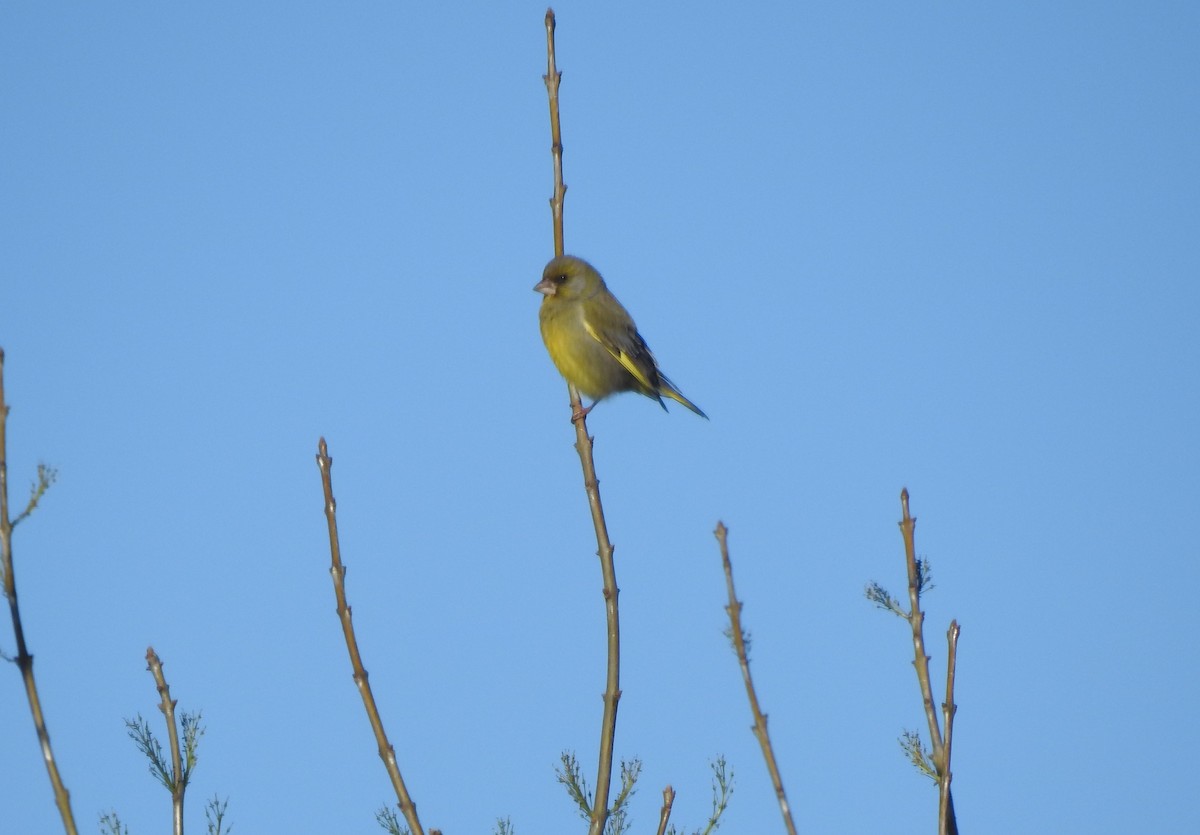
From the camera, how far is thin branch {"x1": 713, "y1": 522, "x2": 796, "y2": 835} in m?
2.69

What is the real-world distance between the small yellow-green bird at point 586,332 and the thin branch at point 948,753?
535 cm

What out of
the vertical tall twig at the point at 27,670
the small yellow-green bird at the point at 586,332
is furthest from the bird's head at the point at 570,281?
the vertical tall twig at the point at 27,670

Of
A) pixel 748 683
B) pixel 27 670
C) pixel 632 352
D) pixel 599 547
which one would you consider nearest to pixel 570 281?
pixel 632 352

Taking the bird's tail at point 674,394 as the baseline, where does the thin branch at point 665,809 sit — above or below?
below

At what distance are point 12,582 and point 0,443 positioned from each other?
256 millimetres

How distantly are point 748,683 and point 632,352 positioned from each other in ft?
18.4

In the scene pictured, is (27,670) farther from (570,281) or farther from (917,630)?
(570,281)

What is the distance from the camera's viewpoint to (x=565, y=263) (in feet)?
27.2

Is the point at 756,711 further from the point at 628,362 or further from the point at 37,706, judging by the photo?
the point at 628,362

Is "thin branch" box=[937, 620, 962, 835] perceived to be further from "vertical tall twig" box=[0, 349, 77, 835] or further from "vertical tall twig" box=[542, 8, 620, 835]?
"vertical tall twig" box=[0, 349, 77, 835]

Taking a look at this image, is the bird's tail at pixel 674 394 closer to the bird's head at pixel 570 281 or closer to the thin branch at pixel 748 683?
the bird's head at pixel 570 281

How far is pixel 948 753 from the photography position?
8.82 feet

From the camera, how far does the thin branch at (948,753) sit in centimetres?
254

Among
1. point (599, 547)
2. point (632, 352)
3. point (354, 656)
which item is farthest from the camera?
point (632, 352)
